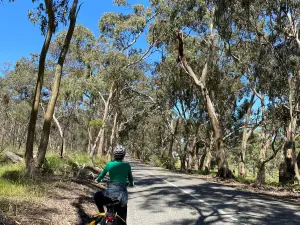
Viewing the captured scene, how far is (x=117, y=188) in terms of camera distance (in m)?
5.61

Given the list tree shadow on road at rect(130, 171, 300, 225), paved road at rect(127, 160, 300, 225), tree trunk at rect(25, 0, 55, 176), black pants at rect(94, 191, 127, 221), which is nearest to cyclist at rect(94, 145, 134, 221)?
black pants at rect(94, 191, 127, 221)

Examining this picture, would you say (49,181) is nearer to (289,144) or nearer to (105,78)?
(289,144)

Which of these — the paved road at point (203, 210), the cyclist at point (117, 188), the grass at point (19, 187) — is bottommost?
the paved road at point (203, 210)

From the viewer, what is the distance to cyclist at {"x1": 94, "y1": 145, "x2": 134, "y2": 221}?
5.54m

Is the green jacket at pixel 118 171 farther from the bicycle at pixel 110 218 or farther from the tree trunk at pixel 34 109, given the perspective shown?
the tree trunk at pixel 34 109

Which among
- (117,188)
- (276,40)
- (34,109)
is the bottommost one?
(117,188)

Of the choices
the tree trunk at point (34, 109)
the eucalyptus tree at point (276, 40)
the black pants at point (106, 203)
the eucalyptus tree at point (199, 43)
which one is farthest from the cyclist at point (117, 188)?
the eucalyptus tree at point (199, 43)

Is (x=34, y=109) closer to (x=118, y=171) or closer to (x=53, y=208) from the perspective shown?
(x=53, y=208)

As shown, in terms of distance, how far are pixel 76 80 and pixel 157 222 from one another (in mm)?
21836

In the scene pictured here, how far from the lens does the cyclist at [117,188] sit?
5535 millimetres

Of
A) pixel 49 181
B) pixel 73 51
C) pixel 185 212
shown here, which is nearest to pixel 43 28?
pixel 49 181

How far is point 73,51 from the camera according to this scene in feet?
102

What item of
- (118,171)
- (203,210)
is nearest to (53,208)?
(118,171)

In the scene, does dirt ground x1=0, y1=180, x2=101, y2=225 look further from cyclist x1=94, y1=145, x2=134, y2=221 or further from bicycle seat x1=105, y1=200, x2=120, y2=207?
bicycle seat x1=105, y1=200, x2=120, y2=207
